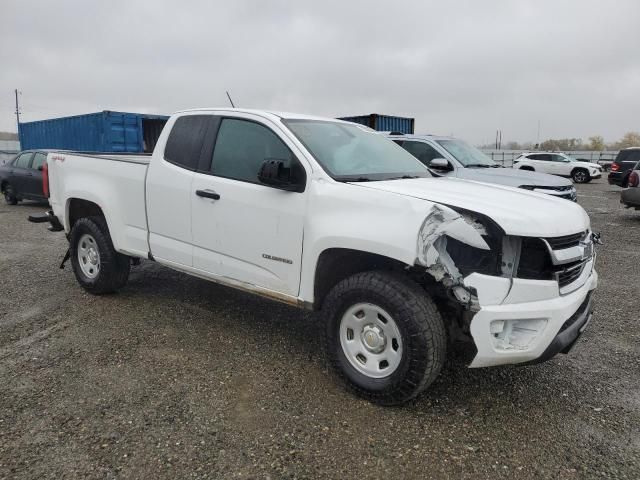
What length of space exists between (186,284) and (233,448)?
3.26 m

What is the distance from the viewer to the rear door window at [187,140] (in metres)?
4.12

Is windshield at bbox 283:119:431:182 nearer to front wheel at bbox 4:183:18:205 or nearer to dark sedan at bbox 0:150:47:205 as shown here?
dark sedan at bbox 0:150:47:205

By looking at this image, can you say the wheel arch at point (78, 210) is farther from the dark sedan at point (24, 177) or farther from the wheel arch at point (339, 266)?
the dark sedan at point (24, 177)

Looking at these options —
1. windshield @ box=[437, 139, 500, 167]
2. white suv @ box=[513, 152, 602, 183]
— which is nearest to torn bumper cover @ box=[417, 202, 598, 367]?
windshield @ box=[437, 139, 500, 167]

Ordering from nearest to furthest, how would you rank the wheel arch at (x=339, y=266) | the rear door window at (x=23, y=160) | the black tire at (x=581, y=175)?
the wheel arch at (x=339, y=266) → the rear door window at (x=23, y=160) → the black tire at (x=581, y=175)

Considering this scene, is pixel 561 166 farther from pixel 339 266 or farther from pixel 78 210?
pixel 339 266

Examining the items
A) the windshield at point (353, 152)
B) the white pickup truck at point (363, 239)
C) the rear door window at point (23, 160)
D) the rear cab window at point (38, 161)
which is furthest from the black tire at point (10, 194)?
the windshield at point (353, 152)

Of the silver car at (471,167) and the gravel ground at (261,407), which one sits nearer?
the gravel ground at (261,407)

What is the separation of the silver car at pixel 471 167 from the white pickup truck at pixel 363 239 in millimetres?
4174

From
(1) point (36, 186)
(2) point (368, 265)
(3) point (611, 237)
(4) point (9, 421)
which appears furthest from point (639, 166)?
(1) point (36, 186)

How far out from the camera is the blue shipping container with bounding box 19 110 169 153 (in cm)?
1444

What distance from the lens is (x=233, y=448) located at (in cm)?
267

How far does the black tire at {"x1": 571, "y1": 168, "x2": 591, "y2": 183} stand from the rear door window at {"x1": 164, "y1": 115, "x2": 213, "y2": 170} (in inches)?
995

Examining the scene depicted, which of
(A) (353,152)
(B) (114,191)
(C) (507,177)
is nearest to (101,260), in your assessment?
(B) (114,191)
